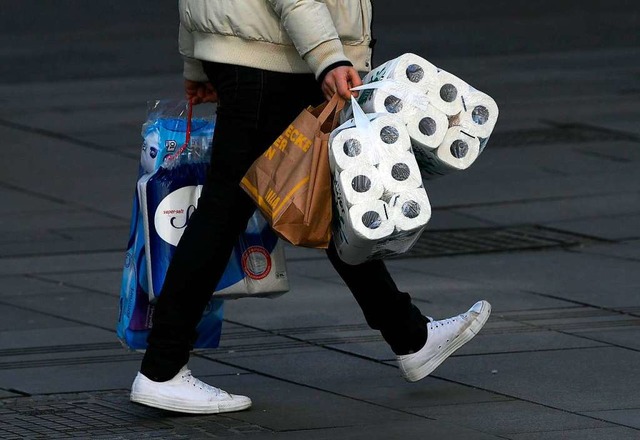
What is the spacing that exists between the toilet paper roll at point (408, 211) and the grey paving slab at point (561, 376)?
91 centimetres

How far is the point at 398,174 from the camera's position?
4816 mm

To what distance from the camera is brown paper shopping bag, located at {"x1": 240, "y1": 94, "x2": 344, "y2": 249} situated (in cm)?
489

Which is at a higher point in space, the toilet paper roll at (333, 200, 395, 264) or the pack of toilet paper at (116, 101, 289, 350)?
the toilet paper roll at (333, 200, 395, 264)

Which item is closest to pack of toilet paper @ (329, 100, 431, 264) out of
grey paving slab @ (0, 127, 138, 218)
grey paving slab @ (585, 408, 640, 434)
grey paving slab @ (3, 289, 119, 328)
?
grey paving slab @ (585, 408, 640, 434)

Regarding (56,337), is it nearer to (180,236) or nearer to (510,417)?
(180,236)

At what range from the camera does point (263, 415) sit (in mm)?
5254

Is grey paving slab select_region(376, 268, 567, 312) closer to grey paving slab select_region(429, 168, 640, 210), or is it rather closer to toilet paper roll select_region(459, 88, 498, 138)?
grey paving slab select_region(429, 168, 640, 210)

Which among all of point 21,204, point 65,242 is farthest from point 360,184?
point 21,204

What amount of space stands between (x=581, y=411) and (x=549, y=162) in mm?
5588

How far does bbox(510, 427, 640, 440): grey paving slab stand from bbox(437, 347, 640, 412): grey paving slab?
0.28 m

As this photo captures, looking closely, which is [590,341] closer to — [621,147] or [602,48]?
[621,147]

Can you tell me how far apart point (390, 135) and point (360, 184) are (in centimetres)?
19

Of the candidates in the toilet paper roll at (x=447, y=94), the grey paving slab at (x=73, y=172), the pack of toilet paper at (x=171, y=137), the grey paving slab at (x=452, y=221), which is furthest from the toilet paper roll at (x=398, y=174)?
the grey paving slab at (x=73, y=172)

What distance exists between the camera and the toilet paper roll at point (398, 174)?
4777mm
